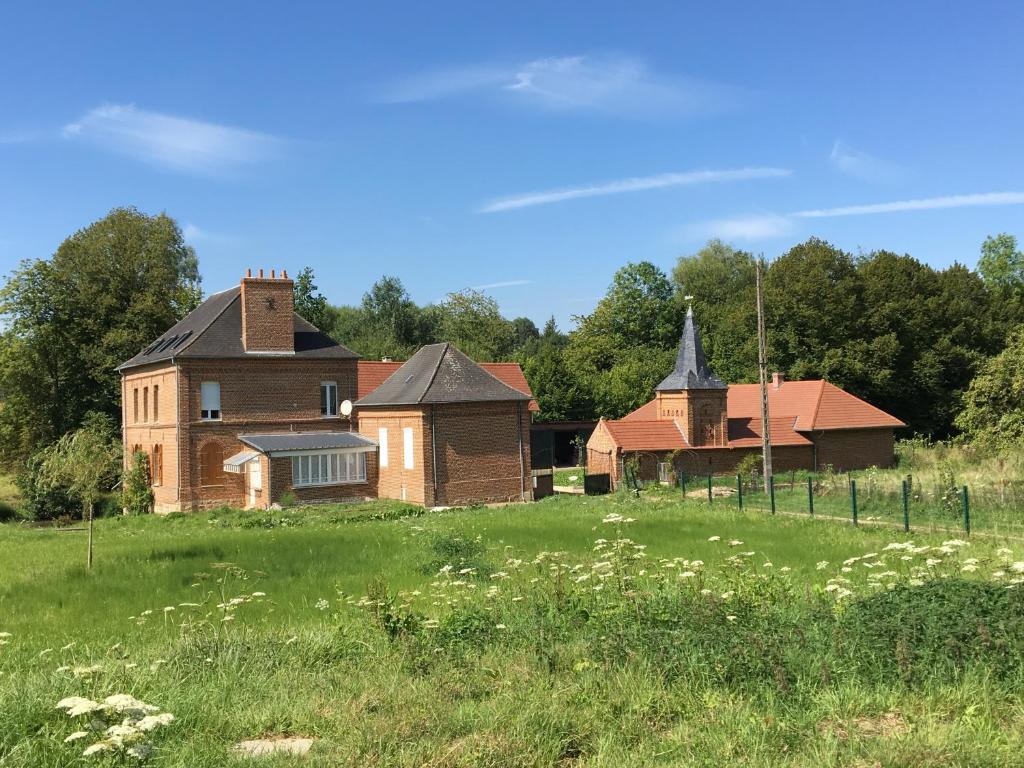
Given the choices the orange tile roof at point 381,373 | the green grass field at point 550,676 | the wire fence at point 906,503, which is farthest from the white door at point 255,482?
the green grass field at point 550,676

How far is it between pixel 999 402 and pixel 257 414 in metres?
34.4

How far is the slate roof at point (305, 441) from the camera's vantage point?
31.4m

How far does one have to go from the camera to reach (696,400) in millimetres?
36469

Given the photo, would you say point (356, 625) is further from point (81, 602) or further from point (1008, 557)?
point (1008, 557)

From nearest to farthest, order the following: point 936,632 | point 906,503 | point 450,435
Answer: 1. point 936,632
2. point 906,503
3. point 450,435

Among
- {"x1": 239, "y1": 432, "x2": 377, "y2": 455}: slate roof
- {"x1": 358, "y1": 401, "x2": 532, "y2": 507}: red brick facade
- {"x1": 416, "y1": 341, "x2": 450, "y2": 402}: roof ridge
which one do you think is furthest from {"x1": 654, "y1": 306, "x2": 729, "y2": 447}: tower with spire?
{"x1": 239, "y1": 432, "x2": 377, "y2": 455}: slate roof

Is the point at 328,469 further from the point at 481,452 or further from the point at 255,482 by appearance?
the point at 481,452

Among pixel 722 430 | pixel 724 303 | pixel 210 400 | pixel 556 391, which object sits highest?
pixel 724 303

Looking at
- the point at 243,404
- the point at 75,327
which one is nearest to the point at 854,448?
the point at 243,404

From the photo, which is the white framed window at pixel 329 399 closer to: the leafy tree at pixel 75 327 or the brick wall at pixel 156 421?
the brick wall at pixel 156 421

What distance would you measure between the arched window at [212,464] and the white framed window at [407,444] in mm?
7338

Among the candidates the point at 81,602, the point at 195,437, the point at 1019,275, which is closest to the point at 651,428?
the point at 195,437

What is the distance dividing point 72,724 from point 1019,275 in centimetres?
7980

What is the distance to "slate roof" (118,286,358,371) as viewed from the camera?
32.9 m
